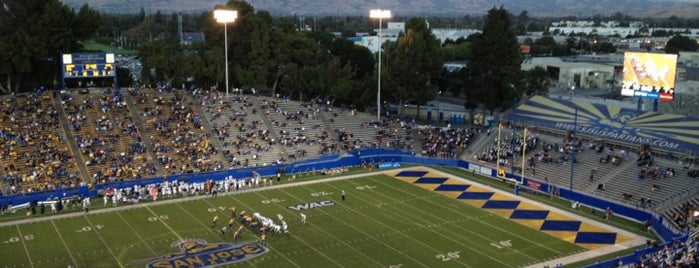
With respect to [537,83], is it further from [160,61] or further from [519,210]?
[160,61]

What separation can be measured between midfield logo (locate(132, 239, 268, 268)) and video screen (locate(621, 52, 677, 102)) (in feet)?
97.6

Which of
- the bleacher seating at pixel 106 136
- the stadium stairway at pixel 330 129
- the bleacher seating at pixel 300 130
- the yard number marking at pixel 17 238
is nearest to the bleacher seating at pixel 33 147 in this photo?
the bleacher seating at pixel 106 136

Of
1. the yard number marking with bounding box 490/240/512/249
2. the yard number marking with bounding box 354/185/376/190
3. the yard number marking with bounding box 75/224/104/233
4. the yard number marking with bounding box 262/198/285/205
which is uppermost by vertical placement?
the yard number marking with bounding box 490/240/512/249

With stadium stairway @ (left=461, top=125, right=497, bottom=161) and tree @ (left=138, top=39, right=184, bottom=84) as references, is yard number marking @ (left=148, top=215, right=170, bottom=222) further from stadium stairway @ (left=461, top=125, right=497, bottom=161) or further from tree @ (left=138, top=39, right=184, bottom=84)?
tree @ (left=138, top=39, right=184, bottom=84)

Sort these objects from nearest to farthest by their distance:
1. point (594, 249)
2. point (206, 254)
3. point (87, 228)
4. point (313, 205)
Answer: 1. point (206, 254)
2. point (594, 249)
3. point (87, 228)
4. point (313, 205)

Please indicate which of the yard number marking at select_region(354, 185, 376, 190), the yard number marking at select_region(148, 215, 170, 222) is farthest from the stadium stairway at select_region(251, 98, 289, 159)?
the yard number marking at select_region(148, 215, 170, 222)

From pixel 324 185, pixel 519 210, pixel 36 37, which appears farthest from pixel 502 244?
pixel 36 37

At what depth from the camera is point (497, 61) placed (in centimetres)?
5403

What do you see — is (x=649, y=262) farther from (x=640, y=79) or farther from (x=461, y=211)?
(x=640, y=79)

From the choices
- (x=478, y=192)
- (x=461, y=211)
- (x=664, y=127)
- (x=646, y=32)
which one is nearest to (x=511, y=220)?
(x=461, y=211)

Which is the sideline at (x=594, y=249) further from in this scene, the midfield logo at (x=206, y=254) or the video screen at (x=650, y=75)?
the video screen at (x=650, y=75)

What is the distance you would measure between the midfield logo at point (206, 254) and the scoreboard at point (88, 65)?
988 inches

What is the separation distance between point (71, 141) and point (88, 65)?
27.4ft

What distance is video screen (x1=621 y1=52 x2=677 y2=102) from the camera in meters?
42.5
